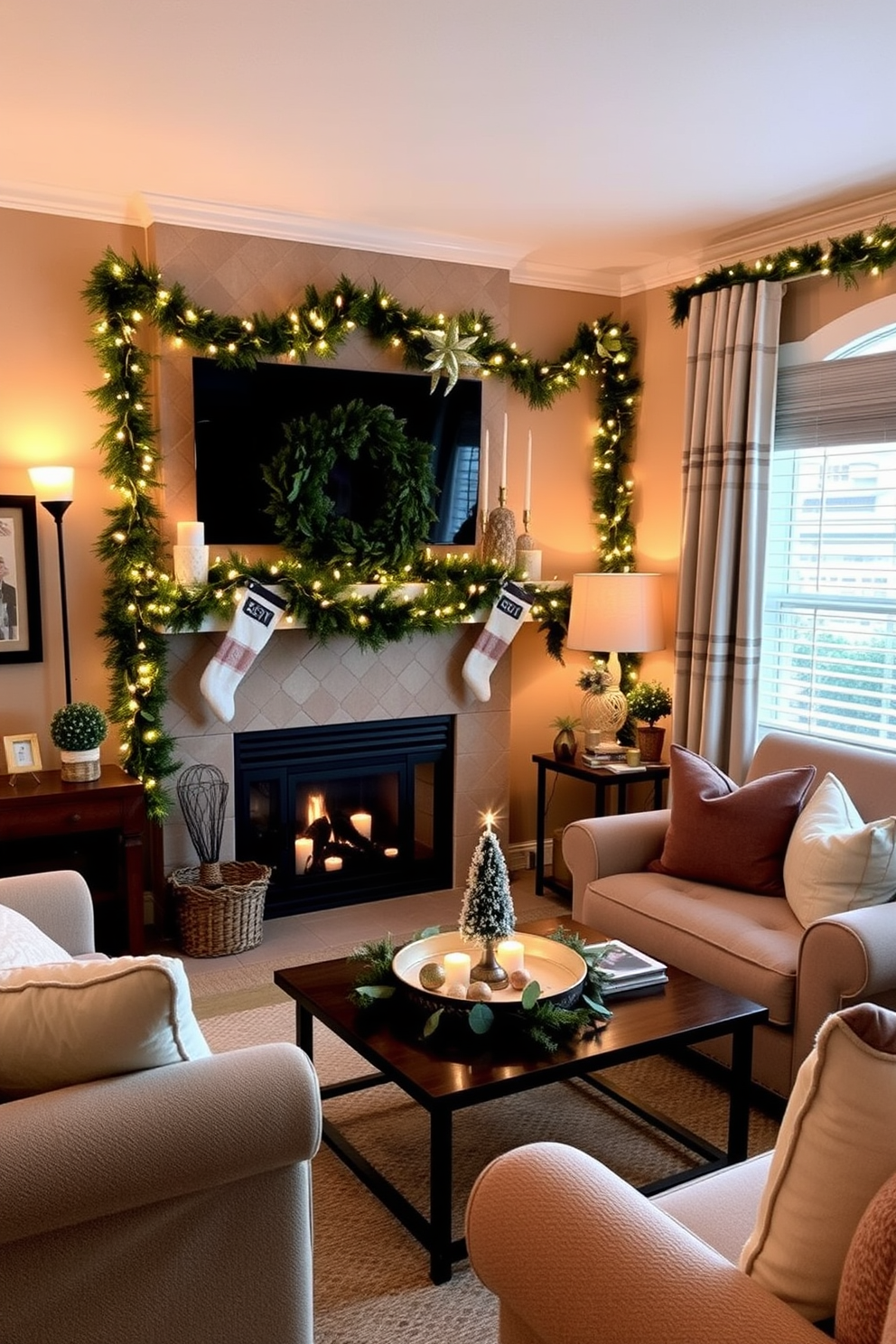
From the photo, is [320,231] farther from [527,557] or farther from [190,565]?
[527,557]

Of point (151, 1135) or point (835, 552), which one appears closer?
point (151, 1135)

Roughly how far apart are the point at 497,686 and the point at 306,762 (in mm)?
928

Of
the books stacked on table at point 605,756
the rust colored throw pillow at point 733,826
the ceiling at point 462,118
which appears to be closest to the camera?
the ceiling at point 462,118

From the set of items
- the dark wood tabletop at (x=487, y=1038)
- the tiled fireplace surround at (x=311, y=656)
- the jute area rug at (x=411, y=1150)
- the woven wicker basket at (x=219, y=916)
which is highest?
the tiled fireplace surround at (x=311, y=656)

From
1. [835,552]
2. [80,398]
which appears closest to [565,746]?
[835,552]

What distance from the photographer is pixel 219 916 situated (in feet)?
13.3

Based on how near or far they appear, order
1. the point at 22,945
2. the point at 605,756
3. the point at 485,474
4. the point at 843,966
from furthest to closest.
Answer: the point at 485,474, the point at 605,756, the point at 843,966, the point at 22,945

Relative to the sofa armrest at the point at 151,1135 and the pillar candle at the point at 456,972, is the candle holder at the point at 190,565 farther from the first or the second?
the sofa armrest at the point at 151,1135

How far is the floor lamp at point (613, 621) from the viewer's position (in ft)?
14.9

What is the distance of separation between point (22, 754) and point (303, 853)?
126cm

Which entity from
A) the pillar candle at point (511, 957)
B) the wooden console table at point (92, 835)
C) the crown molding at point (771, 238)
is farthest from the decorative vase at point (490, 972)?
the crown molding at point (771, 238)

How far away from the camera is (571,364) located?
4953 mm

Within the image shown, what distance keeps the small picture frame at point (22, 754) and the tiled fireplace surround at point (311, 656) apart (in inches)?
19.6

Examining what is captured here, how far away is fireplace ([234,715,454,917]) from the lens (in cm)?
451
